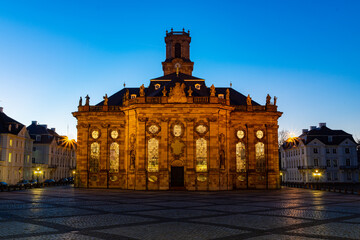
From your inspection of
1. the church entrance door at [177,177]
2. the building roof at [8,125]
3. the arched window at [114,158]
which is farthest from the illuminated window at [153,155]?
the building roof at [8,125]

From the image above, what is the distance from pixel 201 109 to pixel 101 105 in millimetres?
20199

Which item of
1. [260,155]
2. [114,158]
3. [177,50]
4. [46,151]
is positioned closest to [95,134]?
[114,158]

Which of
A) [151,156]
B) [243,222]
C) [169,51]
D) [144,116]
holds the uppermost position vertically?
[169,51]

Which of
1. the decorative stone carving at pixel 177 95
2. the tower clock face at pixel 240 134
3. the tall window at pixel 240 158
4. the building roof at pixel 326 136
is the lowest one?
the tall window at pixel 240 158

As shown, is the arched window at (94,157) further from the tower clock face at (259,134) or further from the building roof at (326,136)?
the building roof at (326,136)

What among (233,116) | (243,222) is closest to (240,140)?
(233,116)

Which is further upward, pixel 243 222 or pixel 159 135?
pixel 159 135

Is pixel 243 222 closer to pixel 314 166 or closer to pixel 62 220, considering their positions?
pixel 62 220

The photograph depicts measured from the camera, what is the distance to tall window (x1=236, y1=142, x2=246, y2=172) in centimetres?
5616

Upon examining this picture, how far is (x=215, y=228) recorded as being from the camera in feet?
54.4

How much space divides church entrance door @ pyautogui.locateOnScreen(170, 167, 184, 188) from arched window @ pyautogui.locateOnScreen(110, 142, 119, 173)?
11.6 metres

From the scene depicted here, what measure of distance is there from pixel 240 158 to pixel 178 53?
95.7 feet

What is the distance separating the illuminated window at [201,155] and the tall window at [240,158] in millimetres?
8296

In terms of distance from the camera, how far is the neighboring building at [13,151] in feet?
221
